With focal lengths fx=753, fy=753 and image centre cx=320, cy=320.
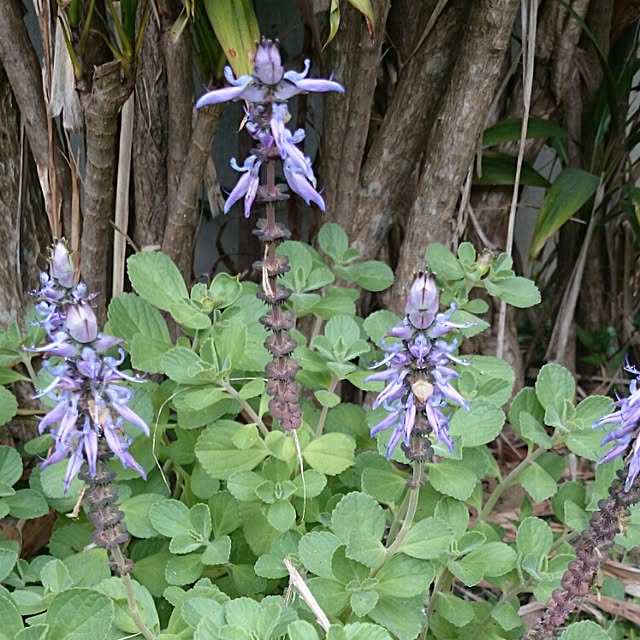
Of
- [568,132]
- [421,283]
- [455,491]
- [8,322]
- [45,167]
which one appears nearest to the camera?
[421,283]

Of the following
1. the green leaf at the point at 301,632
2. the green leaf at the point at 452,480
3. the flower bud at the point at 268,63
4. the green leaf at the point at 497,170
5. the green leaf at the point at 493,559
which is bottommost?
the green leaf at the point at 493,559

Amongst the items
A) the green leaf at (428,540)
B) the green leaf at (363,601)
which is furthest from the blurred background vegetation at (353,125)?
the green leaf at (363,601)

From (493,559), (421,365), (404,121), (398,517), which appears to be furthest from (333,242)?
(421,365)

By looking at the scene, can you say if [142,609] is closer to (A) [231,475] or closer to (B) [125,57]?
(A) [231,475]

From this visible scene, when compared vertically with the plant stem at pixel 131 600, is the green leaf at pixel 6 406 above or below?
above

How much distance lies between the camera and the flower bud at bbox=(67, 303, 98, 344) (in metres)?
0.66

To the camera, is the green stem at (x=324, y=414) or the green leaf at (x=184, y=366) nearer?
the green leaf at (x=184, y=366)

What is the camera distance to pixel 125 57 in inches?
51.0

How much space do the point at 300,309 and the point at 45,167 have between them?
0.61 meters

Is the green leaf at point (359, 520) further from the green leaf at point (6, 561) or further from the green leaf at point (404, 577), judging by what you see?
the green leaf at point (6, 561)

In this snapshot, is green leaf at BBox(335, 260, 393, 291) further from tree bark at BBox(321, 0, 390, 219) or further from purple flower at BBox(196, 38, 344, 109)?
purple flower at BBox(196, 38, 344, 109)

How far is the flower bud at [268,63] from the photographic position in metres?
→ 0.73

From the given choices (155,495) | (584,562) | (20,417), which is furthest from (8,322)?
(584,562)

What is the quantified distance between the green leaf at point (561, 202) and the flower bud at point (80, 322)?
1.29 metres
